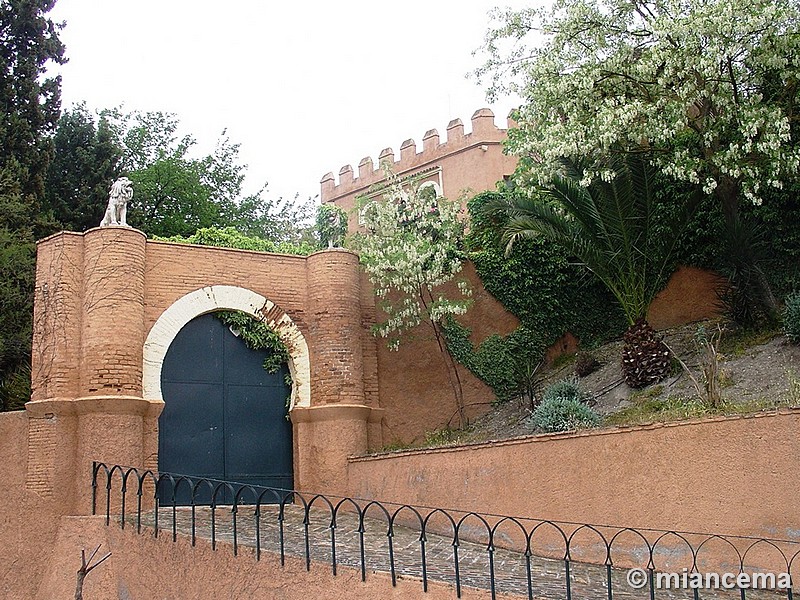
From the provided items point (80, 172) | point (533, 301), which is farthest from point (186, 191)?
point (533, 301)

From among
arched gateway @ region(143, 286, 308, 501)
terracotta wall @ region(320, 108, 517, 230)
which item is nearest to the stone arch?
arched gateway @ region(143, 286, 308, 501)

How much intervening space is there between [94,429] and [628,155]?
350 inches

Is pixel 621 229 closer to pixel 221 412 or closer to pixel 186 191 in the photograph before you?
pixel 221 412

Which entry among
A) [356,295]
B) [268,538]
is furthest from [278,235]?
[268,538]

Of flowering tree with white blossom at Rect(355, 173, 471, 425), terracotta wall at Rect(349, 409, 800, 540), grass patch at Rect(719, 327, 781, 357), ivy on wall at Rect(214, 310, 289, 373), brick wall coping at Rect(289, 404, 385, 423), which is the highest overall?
flowering tree with white blossom at Rect(355, 173, 471, 425)

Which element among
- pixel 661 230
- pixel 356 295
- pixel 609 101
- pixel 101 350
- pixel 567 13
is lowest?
pixel 101 350

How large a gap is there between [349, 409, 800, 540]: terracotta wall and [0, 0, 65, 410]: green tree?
976cm

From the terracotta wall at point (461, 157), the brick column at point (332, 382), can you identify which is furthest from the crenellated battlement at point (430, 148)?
the brick column at point (332, 382)

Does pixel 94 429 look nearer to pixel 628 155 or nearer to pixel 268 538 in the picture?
pixel 268 538

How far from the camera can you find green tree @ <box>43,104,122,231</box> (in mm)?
23500

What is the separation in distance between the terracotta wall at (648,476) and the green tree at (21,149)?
32.0 feet

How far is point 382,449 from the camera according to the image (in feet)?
47.7

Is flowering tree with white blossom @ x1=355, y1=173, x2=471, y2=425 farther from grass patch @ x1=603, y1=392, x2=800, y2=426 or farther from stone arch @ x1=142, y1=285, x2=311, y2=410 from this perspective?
grass patch @ x1=603, y1=392, x2=800, y2=426

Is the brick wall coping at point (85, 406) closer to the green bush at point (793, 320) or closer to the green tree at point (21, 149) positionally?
the green tree at point (21, 149)
